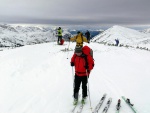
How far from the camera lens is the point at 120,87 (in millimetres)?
12859

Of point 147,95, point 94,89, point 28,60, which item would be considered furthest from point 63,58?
point 147,95

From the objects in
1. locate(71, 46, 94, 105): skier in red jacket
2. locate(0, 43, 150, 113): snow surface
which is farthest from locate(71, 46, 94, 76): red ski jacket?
locate(0, 43, 150, 113): snow surface

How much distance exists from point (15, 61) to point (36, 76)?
514cm

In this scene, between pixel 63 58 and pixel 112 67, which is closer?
pixel 112 67

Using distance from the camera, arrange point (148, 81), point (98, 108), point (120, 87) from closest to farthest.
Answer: point (98, 108) → point (120, 87) → point (148, 81)

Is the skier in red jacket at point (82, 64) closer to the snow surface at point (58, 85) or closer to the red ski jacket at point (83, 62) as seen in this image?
the red ski jacket at point (83, 62)

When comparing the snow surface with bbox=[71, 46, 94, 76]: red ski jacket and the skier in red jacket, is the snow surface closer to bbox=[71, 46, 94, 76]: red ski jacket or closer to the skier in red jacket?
the skier in red jacket

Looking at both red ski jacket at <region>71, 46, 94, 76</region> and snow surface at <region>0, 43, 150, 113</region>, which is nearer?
red ski jacket at <region>71, 46, 94, 76</region>

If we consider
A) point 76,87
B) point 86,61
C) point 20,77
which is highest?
point 86,61

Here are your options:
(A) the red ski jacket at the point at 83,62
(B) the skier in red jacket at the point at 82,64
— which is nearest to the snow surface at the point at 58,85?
(B) the skier in red jacket at the point at 82,64

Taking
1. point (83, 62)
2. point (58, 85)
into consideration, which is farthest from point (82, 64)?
point (58, 85)

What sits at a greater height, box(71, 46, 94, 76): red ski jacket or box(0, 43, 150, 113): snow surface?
box(71, 46, 94, 76): red ski jacket

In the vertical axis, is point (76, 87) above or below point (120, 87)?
above

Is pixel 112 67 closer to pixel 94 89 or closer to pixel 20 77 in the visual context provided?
pixel 94 89
